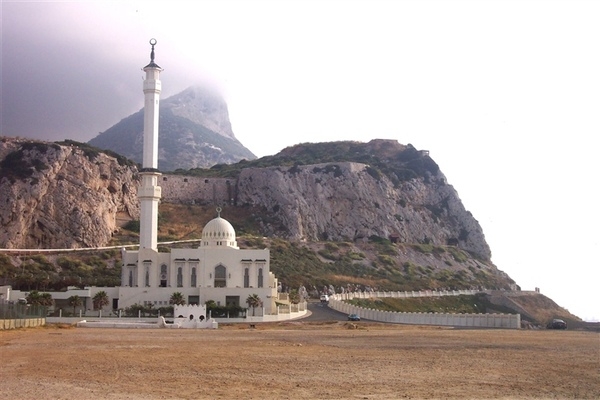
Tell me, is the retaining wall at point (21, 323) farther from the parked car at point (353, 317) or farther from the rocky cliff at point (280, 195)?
the rocky cliff at point (280, 195)

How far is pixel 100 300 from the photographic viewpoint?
58906mm

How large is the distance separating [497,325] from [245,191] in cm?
6714

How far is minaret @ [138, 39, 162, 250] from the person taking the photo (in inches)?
2606

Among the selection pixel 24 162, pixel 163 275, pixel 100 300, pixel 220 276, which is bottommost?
pixel 100 300

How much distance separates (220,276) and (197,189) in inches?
1871

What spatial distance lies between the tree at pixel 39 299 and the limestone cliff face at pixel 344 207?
50537mm

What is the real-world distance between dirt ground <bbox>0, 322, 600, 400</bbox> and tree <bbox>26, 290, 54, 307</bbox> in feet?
79.2

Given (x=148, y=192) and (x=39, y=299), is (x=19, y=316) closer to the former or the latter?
(x=39, y=299)

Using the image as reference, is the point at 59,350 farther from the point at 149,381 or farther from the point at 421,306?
the point at 421,306

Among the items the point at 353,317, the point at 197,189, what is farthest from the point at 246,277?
the point at 197,189

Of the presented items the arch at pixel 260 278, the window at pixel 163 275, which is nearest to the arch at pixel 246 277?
the arch at pixel 260 278

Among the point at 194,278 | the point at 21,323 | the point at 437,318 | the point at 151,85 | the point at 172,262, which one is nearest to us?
the point at 21,323

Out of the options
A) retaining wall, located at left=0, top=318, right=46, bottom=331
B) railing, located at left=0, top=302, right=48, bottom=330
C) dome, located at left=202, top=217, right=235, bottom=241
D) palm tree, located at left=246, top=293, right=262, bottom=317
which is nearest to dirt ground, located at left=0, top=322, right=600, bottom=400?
retaining wall, located at left=0, top=318, right=46, bottom=331

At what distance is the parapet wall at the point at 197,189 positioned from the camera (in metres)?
109
